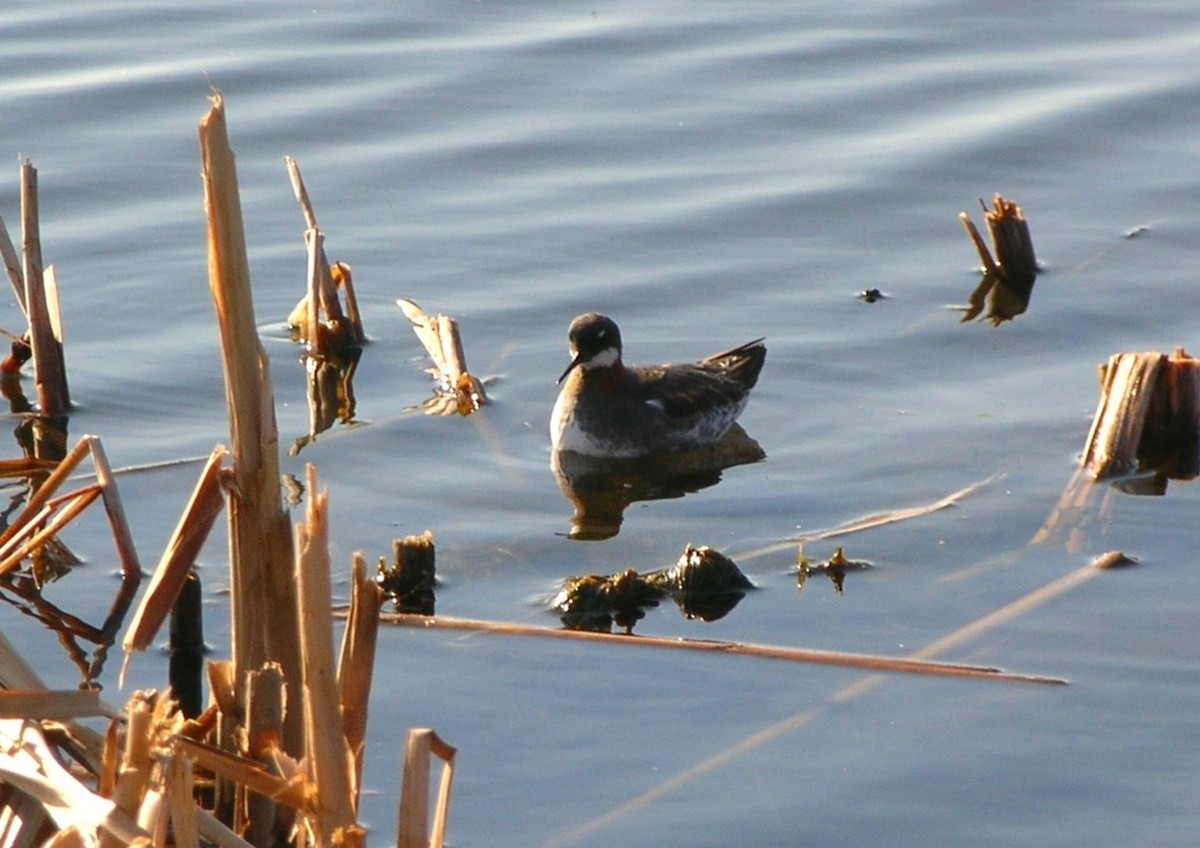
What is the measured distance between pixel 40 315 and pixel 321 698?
5629 mm

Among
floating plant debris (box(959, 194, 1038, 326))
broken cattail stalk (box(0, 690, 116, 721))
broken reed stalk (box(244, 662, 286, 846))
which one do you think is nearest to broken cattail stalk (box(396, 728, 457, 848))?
broken reed stalk (box(244, 662, 286, 846))

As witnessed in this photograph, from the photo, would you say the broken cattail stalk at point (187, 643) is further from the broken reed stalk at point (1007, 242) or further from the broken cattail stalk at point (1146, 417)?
the broken reed stalk at point (1007, 242)

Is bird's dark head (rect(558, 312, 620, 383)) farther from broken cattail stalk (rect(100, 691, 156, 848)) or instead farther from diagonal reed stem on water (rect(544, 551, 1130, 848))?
broken cattail stalk (rect(100, 691, 156, 848))

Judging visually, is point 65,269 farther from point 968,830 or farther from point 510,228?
point 968,830

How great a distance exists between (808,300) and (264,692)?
7170 mm

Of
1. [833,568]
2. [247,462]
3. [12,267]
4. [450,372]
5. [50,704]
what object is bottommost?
[833,568]

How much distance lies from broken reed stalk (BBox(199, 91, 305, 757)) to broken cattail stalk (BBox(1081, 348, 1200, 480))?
524 centimetres

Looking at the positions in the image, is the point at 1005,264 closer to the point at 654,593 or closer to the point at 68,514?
the point at 654,593

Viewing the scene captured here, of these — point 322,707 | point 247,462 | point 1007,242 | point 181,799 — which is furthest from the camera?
point 1007,242

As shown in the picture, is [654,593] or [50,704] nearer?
[50,704]

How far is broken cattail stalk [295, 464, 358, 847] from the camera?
471cm

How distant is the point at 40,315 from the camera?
9.92m

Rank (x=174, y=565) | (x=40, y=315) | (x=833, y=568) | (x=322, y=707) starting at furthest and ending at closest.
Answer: (x=40, y=315) < (x=833, y=568) < (x=174, y=565) < (x=322, y=707)

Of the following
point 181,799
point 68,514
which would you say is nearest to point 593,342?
point 68,514
